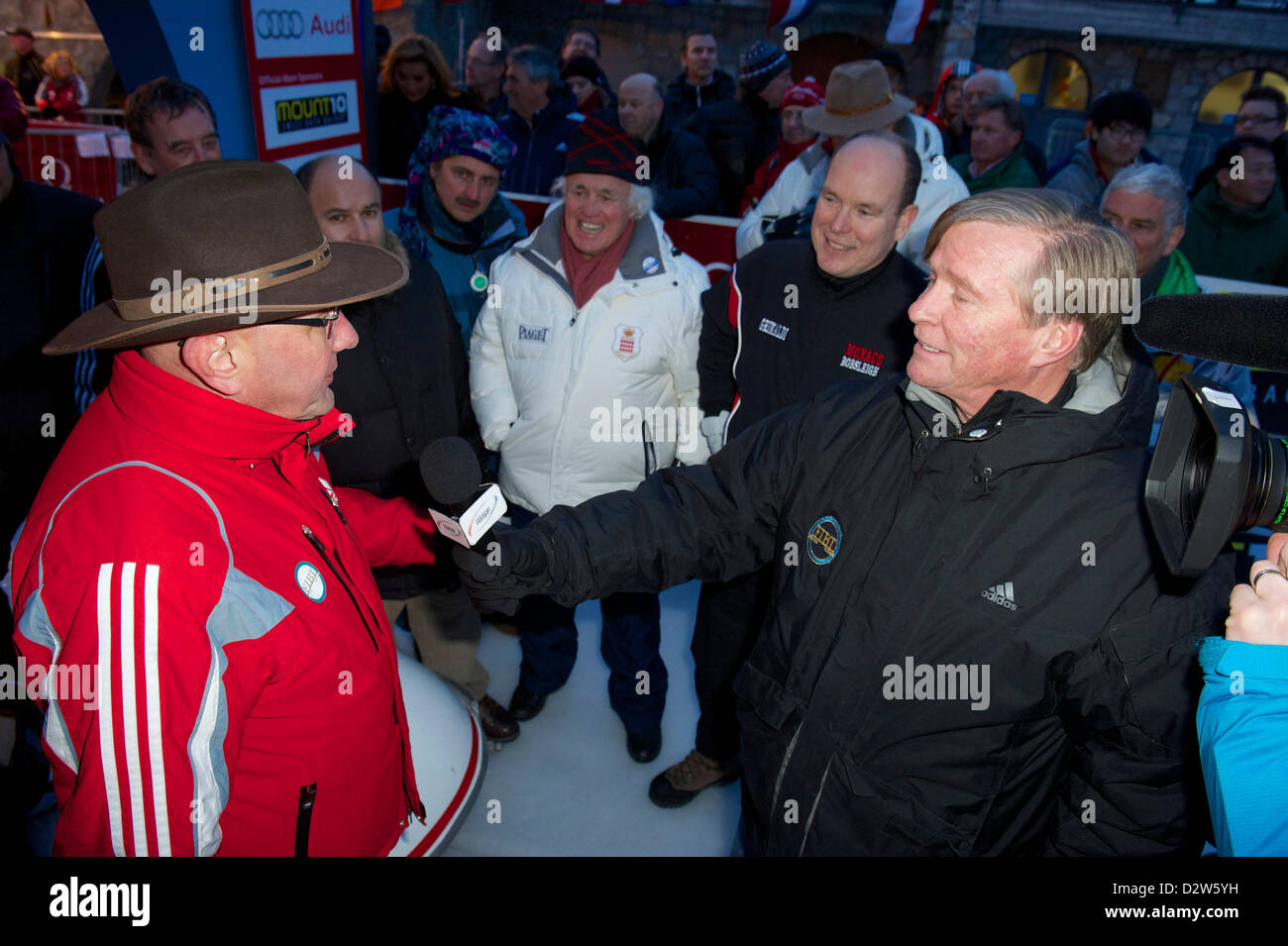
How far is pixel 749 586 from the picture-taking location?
311 cm

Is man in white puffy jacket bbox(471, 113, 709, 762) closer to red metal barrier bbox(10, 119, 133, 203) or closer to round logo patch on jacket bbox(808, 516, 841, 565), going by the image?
round logo patch on jacket bbox(808, 516, 841, 565)

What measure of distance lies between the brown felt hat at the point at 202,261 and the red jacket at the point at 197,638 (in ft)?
0.35

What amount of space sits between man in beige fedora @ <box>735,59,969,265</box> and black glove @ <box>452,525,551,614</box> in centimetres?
274

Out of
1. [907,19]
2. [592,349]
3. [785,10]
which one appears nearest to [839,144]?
[592,349]

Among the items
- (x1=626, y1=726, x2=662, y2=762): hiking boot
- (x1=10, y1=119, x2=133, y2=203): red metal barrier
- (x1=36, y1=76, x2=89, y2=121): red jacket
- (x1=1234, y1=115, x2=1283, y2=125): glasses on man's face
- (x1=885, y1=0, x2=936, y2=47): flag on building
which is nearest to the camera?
(x1=626, y1=726, x2=662, y2=762): hiking boot

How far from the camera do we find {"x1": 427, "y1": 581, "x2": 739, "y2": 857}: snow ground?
135 inches

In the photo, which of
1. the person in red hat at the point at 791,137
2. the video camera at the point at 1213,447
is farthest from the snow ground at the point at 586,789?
the person in red hat at the point at 791,137

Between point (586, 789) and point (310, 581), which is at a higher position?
point (310, 581)

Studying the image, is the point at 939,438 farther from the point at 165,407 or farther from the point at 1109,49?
the point at 1109,49

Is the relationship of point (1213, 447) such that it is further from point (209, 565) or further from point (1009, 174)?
point (1009, 174)

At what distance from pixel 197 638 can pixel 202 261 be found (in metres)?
0.73

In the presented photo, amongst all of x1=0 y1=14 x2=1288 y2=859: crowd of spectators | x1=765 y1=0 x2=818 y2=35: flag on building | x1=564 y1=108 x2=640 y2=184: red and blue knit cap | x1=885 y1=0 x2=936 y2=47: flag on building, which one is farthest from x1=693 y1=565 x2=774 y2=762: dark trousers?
x1=885 y1=0 x2=936 y2=47: flag on building

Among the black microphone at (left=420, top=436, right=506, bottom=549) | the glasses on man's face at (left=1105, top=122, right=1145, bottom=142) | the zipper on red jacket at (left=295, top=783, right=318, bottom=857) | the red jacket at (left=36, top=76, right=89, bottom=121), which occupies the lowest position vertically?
the zipper on red jacket at (left=295, top=783, right=318, bottom=857)

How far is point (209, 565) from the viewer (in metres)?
1.52
